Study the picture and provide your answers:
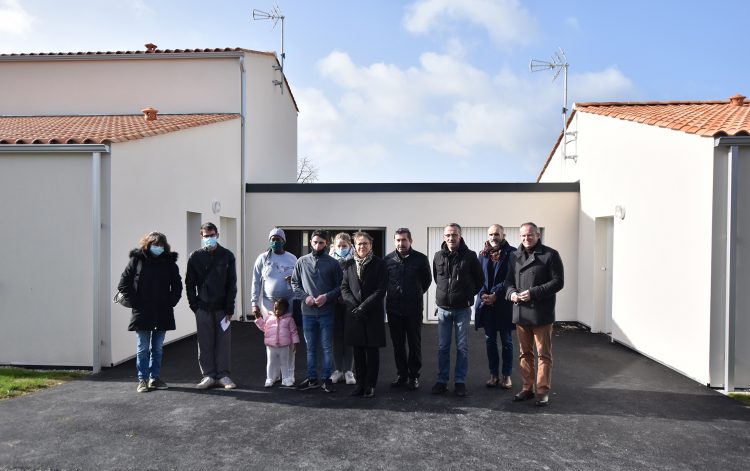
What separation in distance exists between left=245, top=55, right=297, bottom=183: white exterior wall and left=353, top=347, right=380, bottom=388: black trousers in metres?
6.59

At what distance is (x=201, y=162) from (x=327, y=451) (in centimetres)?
660

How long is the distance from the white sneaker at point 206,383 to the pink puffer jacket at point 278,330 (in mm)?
749

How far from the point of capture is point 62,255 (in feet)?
21.8

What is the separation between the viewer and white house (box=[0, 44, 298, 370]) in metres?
6.64

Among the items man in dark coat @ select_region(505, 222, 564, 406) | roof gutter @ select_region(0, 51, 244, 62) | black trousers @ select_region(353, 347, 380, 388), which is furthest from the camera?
roof gutter @ select_region(0, 51, 244, 62)

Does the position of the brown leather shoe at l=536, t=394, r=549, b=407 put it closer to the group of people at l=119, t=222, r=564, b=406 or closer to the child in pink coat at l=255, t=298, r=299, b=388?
the group of people at l=119, t=222, r=564, b=406

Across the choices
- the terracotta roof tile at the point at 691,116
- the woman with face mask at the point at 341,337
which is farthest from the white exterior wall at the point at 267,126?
the terracotta roof tile at the point at 691,116

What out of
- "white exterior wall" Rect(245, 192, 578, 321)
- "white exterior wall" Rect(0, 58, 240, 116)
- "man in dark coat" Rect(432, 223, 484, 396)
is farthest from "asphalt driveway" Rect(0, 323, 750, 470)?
"white exterior wall" Rect(0, 58, 240, 116)

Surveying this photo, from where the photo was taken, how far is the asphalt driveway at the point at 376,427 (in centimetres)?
397

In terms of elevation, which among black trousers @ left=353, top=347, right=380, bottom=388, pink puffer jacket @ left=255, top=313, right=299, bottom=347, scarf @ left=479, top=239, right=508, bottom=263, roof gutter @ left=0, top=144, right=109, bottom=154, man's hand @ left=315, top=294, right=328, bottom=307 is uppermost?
roof gutter @ left=0, top=144, right=109, bottom=154

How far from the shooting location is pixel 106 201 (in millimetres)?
6660

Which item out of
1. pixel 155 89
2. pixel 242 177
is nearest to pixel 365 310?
pixel 242 177

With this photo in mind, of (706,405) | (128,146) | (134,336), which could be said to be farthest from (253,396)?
(706,405)

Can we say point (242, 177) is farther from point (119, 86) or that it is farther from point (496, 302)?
point (496, 302)
